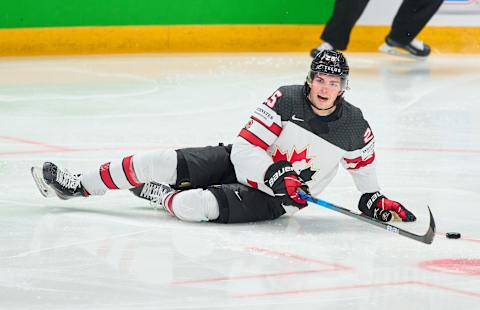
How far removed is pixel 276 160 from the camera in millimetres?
3525

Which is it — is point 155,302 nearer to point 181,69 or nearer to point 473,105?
point 473,105

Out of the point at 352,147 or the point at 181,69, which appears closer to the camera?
the point at 352,147

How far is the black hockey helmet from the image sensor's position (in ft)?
11.1

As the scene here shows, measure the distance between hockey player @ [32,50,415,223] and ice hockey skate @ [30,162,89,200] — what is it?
117mm

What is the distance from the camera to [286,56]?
8.55m

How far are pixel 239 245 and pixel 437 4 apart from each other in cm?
542

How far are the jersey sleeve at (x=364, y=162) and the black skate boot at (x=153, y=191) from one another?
25.1 inches

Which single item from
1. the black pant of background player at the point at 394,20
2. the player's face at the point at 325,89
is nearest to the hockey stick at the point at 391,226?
the player's face at the point at 325,89

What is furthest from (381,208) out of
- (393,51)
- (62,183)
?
(393,51)

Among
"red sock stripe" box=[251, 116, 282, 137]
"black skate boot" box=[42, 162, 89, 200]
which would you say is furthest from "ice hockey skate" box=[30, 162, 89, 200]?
"red sock stripe" box=[251, 116, 282, 137]

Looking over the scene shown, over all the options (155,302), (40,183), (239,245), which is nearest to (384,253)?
(239,245)

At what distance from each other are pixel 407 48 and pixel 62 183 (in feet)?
17.2

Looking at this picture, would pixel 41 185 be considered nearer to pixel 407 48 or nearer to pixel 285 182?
pixel 285 182

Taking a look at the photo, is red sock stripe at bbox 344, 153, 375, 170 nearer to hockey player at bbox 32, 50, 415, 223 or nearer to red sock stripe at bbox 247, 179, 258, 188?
hockey player at bbox 32, 50, 415, 223
